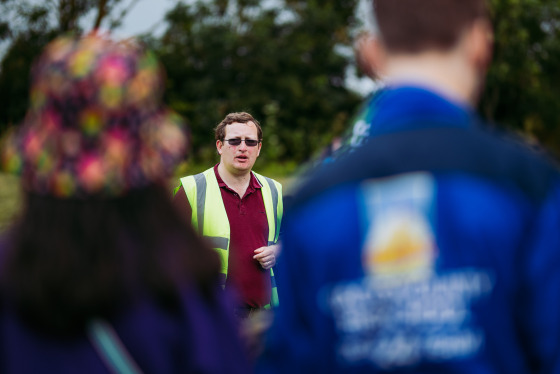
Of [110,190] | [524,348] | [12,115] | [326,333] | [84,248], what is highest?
[12,115]

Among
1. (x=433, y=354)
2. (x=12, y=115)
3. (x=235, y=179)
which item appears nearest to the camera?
(x=433, y=354)

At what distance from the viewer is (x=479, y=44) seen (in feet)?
5.40

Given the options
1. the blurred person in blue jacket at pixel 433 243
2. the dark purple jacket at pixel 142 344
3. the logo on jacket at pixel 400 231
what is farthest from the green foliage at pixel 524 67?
the dark purple jacket at pixel 142 344

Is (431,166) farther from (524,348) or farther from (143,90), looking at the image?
(143,90)

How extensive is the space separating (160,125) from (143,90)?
90 mm

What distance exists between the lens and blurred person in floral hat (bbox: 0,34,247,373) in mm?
1547

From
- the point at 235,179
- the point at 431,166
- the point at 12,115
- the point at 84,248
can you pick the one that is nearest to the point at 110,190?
the point at 84,248

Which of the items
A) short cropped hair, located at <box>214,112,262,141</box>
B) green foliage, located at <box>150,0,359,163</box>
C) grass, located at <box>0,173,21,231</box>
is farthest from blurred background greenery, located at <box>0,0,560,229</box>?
short cropped hair, located at <box>214,112,262,141</box>

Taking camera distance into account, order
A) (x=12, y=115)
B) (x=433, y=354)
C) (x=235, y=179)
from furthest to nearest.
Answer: (x=12, y=115) < (x=235, y=179) < (x=433, y=354)

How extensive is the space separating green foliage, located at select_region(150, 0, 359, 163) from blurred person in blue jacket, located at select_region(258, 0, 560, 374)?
76.4ft

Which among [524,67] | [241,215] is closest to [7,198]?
[241,215]

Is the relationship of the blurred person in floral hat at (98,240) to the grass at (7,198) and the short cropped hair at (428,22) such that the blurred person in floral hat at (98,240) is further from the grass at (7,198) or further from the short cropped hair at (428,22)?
the grass at (7,198)

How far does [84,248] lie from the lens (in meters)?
1.56

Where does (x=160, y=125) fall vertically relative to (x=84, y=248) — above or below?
above
